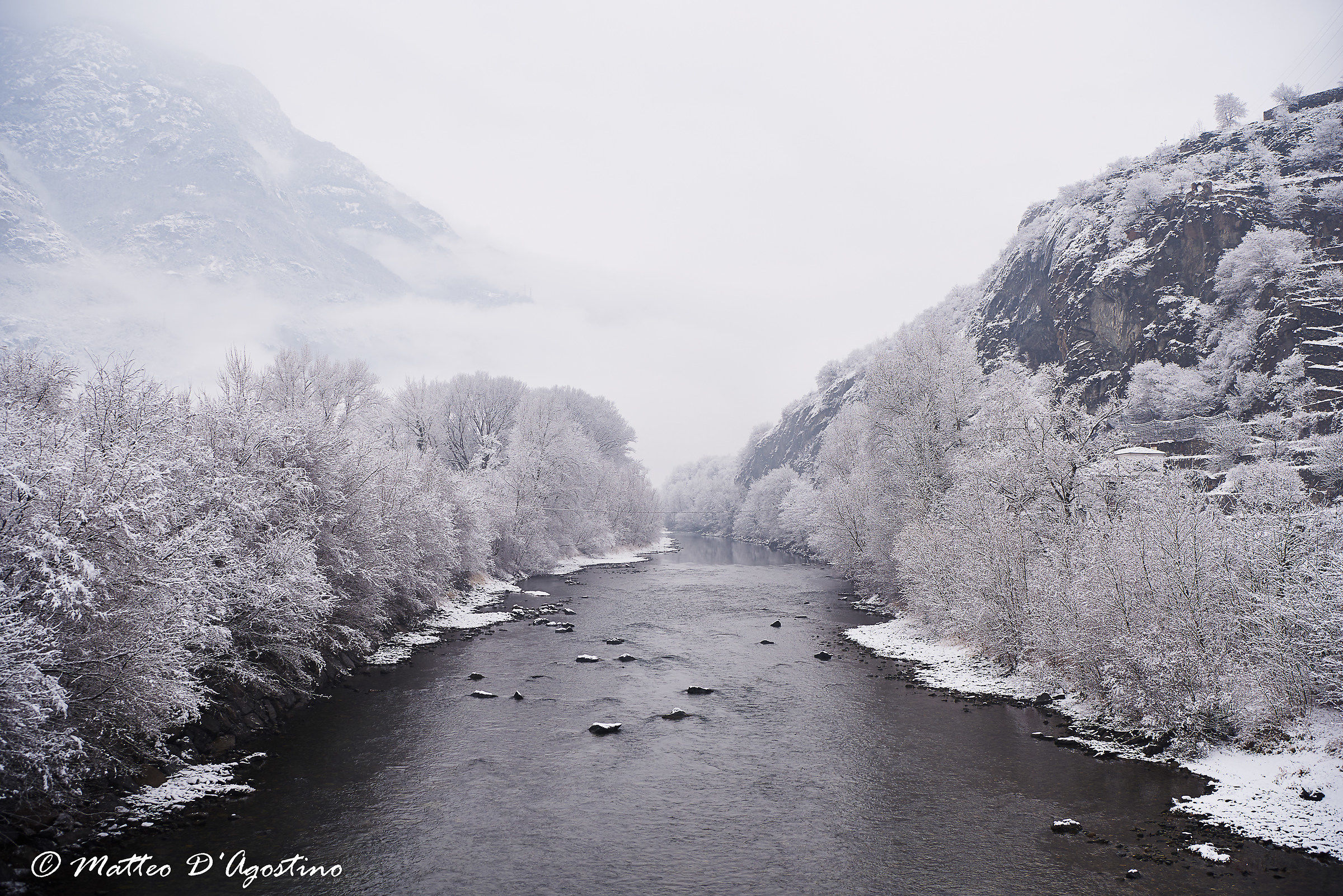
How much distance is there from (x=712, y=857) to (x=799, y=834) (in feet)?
7.00

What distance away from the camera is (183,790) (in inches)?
543

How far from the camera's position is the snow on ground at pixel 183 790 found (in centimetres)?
1273

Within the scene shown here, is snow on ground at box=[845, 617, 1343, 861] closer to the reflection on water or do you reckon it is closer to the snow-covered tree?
the reflection on water

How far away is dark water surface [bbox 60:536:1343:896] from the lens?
11.4 metres

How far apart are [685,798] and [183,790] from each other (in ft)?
36.7

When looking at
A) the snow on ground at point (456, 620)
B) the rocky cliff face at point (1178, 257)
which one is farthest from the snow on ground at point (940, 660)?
the rocky cliff face at point (1178, 257)

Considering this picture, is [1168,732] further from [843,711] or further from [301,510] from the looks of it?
[301,510]

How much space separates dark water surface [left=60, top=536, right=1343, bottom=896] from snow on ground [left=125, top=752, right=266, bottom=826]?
0.59 m

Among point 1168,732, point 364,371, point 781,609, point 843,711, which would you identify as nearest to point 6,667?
point 843,711

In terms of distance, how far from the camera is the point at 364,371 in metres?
66.0

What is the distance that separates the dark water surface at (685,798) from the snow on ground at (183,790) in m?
0.59

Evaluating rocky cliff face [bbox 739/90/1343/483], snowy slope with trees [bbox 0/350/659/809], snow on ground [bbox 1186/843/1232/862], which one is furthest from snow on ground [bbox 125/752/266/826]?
rocky cliff face [bbox 739/90/1343/483]

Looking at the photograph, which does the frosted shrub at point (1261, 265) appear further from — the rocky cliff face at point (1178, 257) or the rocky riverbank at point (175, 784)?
the rocky riverbank at point (175, 784)

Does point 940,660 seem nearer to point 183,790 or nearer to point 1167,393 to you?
point 183,790
